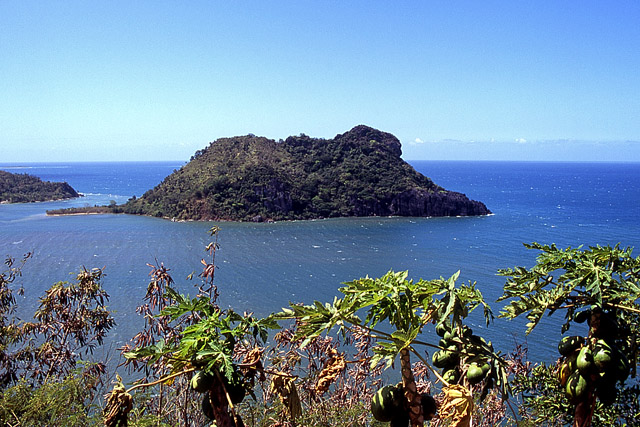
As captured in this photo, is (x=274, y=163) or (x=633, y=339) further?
(x=274, y=163)

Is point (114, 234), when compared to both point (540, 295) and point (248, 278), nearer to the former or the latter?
point (248, 278)

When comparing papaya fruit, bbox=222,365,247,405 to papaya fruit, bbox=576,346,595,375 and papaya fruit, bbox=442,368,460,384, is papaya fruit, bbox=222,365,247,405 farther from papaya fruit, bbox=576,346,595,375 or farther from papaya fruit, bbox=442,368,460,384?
papaya fruit, bbox=576,346,595,375

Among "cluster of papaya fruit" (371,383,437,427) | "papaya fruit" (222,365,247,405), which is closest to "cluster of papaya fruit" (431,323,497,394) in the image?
"cluster of papaya fruit" (371,383,437,427)

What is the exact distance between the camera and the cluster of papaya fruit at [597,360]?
3.45 meters

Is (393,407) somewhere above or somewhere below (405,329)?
below

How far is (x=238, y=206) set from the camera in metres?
71.1

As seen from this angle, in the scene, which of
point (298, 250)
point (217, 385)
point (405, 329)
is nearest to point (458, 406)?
point (405, 329)

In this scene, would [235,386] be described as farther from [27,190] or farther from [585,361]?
[27,190]

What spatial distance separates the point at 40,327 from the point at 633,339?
1035 cm

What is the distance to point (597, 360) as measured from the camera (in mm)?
3484

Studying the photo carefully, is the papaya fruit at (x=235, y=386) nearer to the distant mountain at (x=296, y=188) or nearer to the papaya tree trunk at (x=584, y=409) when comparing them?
the papaya tree trunk at (x=584, y=409)

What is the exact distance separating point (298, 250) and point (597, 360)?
45.0 metres

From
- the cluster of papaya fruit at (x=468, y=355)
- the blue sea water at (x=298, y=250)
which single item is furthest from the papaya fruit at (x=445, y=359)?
the blue sea water at (x=298, y=250)

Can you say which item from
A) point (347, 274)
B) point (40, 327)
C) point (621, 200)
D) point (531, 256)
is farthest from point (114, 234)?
point (621, 200)
